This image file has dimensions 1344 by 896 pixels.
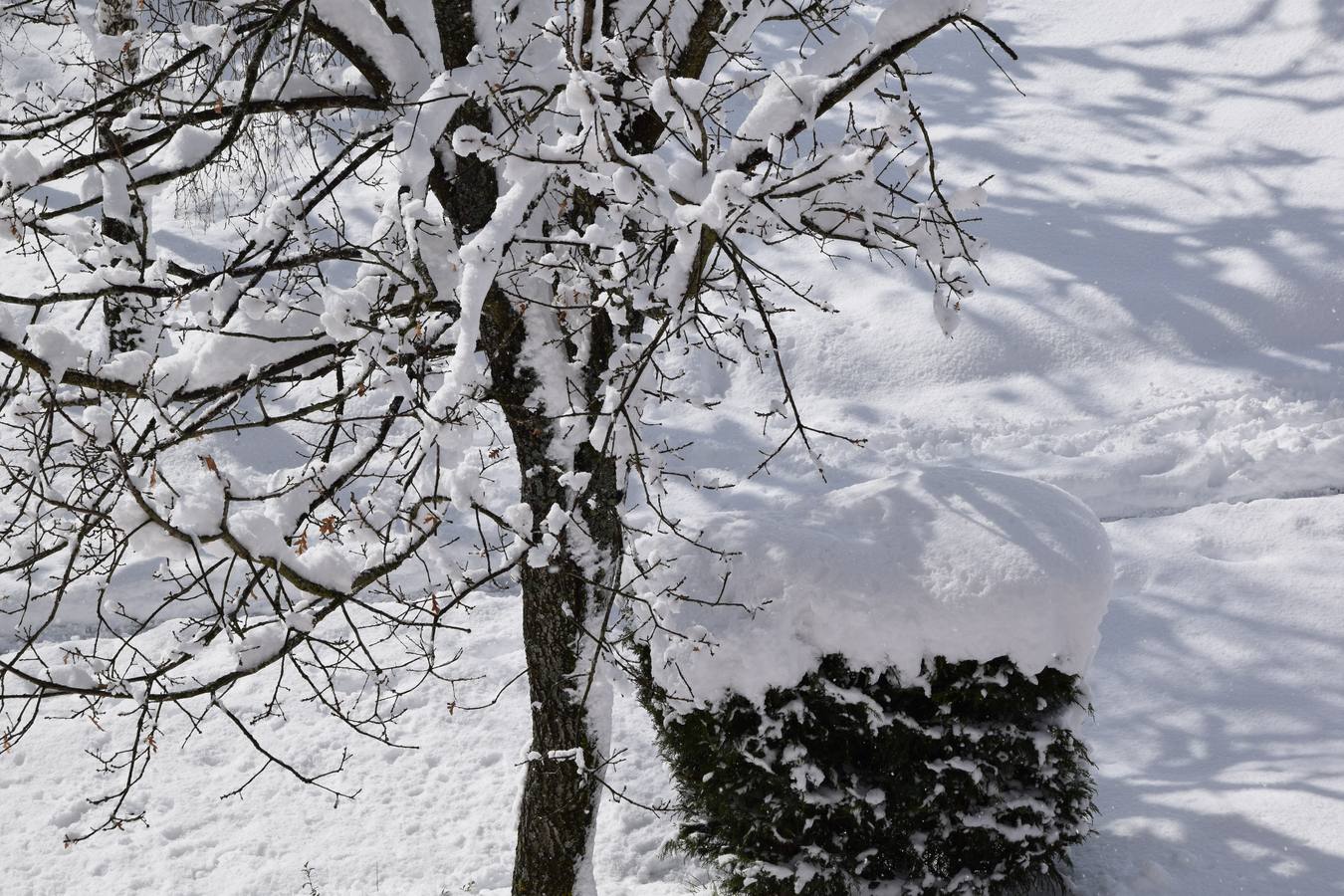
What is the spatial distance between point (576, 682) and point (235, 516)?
4.77 ft

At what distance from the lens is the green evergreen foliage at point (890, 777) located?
402cm

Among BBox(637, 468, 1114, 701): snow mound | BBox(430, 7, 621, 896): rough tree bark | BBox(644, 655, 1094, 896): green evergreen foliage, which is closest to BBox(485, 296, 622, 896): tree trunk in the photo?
BBox(430, 7, 621, 896): rough tree bark

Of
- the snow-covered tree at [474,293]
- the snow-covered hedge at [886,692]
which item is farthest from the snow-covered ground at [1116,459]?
the snow-covered tree at [474,293]

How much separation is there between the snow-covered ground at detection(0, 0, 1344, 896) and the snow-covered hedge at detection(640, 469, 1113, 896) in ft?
2.76

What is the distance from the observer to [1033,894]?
14.6ft

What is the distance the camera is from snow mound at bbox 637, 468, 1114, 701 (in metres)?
3.98

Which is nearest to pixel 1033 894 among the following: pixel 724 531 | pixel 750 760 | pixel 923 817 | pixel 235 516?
pixel 923 817

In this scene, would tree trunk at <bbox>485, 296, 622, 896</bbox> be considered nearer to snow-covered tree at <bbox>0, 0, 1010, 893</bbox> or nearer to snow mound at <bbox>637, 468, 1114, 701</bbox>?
snow-covered tree at <bbox>0, 0, 1010, 893</bbox>

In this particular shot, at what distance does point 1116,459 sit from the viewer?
8.70 metres

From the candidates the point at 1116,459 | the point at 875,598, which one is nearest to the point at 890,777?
the point at 875,598

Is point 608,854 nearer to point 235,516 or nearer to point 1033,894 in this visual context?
point 1033,894

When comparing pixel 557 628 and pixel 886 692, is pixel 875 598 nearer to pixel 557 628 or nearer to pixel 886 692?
pixel 886 692

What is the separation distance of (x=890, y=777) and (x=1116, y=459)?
556 centimetres

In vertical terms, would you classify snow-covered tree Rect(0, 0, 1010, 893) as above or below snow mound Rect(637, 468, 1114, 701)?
above
